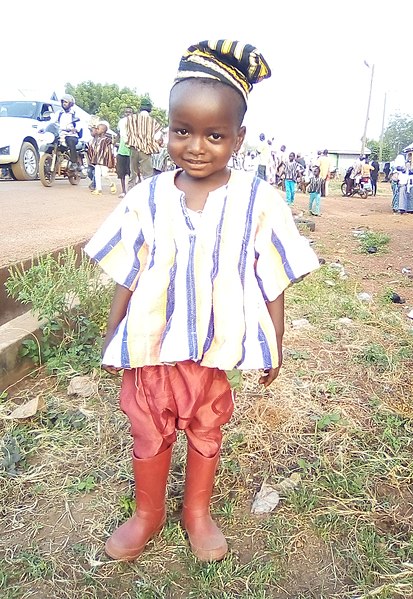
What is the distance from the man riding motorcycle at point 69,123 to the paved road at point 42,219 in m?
0.88

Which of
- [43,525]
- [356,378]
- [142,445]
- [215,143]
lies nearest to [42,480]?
[43,525]

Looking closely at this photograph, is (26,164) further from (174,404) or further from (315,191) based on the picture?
(174,404)

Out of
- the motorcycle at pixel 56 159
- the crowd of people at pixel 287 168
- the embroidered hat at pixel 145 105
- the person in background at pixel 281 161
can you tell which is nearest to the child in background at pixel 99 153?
the motorcycle at pixel 56 159

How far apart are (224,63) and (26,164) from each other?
9896 mm

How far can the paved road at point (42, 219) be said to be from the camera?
12.9ft

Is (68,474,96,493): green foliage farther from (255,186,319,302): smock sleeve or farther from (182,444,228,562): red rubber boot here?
(255,186,319,302): smock sleeve

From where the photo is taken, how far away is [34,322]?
104 inches

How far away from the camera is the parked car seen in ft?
31.1

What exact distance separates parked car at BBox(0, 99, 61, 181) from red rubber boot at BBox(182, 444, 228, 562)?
29.2ft

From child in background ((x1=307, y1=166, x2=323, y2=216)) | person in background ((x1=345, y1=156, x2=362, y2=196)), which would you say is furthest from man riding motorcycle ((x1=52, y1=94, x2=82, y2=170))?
person in background ((x1=345, y1=156, x2=362, y2=196))

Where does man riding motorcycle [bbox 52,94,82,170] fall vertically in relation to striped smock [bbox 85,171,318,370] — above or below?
above

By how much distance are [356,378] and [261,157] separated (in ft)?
37.3

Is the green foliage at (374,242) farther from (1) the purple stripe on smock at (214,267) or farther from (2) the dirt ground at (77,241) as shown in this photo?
(1) the purple stripe on smock at (214,267)

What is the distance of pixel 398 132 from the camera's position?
5469 cm
